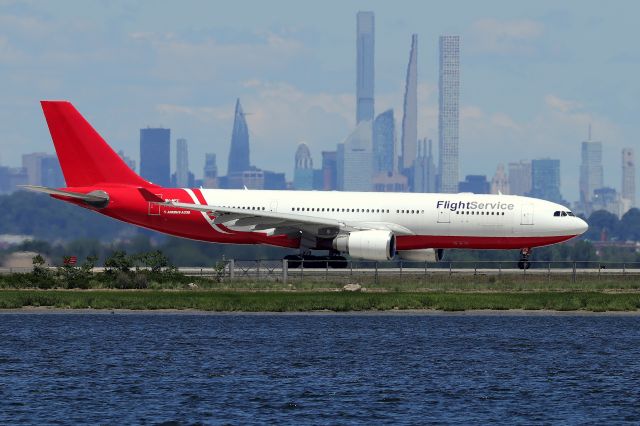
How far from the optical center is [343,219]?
8250cm

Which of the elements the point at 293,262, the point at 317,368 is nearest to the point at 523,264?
the point at 293,262

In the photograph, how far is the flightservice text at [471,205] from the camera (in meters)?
80.9

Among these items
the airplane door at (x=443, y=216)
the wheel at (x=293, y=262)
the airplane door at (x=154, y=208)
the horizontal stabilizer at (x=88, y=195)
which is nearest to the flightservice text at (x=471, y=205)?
the airplane door at (x=443, y=216)

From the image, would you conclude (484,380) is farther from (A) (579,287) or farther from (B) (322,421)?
(A) (579,287)

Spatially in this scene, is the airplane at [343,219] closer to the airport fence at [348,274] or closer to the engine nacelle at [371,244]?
the engine nacelle at [371,244]

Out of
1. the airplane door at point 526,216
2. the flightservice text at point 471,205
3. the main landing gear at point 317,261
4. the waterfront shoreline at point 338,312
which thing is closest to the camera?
the waterfront shoreline at point 338,312

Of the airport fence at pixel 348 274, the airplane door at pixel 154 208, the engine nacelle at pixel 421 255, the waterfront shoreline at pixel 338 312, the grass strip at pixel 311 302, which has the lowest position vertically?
the waterfront shoreline at pixel 338 312

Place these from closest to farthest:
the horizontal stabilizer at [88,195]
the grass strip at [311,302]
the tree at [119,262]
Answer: the grass strip at [311,302] < the tree at [119,262] < the horizontal stabilizer at [88,195]

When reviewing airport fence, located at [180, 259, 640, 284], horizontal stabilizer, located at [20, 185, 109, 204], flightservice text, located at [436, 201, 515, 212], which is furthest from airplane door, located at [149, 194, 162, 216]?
flightservice text, located at [436, 201, 515, 212]

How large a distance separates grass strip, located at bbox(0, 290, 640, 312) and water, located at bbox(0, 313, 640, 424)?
60 cm

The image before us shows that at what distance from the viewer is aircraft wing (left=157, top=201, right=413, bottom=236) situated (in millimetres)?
80000

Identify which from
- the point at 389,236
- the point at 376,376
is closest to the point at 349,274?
the point at 389,236

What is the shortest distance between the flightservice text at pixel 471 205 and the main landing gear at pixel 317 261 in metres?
6.88

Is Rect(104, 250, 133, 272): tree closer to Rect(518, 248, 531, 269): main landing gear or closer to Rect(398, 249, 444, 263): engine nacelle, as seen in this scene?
Rect(398, 249, 444, 263): engine nacelle
